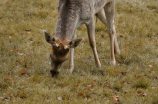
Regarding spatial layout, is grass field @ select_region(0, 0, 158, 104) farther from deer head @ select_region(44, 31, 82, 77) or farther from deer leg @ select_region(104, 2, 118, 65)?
deer head @ select_region(44, 31, 82, 77)

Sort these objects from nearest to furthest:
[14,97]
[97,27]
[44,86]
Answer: [14,97] → [44,86] → [97,27]

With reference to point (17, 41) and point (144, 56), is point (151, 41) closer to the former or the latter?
point (144, 56)

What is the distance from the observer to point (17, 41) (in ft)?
32.2

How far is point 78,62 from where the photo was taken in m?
8.59

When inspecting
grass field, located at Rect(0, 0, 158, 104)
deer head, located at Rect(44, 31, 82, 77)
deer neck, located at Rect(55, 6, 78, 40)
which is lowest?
grass field, located at Rect(0, 0, 158, 104)

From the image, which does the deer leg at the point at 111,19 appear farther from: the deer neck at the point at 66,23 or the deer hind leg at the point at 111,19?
the deer neck at the point at 66,23

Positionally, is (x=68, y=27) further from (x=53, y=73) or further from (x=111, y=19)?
(x=111, y=19)

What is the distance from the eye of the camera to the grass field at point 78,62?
6543 millimetres

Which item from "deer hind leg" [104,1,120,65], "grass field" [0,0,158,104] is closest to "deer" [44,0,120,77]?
"grass field" [0,0,158,104]

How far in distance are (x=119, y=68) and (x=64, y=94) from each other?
2200 mm

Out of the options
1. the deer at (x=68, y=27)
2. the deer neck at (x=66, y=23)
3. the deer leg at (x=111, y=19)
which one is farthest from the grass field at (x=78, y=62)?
the deer neck at (x=66, y=23)

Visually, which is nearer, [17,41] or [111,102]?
[111,102]

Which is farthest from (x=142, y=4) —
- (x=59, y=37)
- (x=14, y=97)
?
(x=14, y=97)

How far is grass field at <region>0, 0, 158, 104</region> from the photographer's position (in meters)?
6.54
